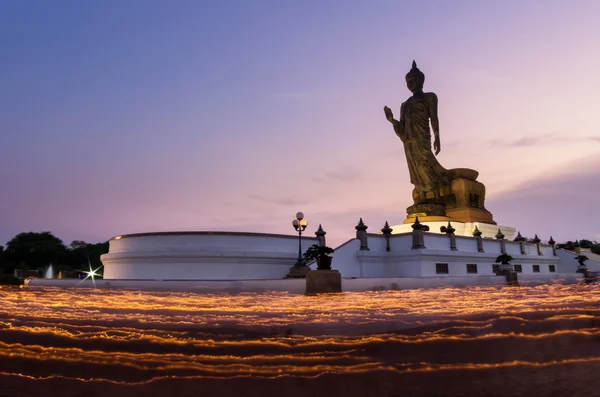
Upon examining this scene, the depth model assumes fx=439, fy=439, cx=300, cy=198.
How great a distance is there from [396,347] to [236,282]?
6.54 meters

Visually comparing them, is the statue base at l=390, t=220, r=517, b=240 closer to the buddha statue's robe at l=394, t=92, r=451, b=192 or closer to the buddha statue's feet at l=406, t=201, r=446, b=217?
the buddha statue's feet at l=406, t=201, r=446, b=217

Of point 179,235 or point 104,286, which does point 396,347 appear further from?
point 179,235

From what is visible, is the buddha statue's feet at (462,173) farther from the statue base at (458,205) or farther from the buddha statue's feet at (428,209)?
the buddha statue's feet at (428,209)

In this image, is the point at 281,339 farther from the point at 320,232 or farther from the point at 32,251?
the point at 32,251

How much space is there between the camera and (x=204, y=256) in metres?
19.1

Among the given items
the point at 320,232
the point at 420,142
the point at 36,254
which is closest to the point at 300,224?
the point at 320,232

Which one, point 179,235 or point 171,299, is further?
point 179,235

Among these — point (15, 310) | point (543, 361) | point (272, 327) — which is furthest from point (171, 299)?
point (543, 361)

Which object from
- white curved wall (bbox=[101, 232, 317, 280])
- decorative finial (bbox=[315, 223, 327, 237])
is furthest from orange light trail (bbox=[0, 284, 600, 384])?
decorative finial (bbox=[315, 223, 327, 237])

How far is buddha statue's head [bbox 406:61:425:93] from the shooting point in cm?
3247

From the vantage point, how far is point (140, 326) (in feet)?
24.4

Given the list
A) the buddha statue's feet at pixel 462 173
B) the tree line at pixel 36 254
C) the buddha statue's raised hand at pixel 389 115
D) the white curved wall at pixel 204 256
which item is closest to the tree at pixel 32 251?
the tree line at pixel 36 254

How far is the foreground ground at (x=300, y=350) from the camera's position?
5.32 metres

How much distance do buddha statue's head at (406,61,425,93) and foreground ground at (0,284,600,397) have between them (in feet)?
82.7
